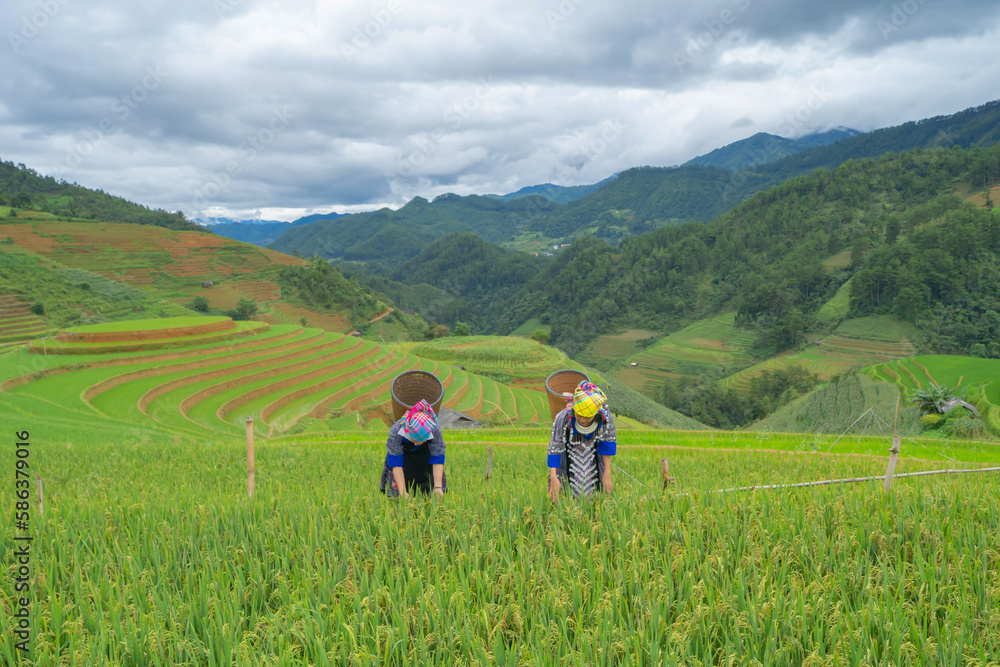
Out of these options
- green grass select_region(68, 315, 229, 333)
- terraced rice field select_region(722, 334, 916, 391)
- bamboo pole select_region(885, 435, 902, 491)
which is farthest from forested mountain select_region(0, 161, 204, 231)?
bamboo pole select_region(885, 435, 902, 491)

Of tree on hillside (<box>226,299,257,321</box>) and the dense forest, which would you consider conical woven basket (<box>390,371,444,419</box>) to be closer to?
tree on hillside (<box>226,299,257,321</box>)

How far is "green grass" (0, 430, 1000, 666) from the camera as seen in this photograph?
2254 millimetres

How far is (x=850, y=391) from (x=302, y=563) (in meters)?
31.1

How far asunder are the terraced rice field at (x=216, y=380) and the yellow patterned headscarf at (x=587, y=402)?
526 inches

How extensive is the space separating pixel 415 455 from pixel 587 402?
69.8 inches

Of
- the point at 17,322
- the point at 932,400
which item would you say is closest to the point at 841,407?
the point at 932,400

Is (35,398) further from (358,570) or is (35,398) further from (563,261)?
(563,261)

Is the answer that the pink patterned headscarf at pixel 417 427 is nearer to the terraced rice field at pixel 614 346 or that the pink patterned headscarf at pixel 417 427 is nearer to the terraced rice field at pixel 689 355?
the terraced rice field at pixel 689 355

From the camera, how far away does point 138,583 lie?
9.37 feet

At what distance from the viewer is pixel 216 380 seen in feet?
75.3

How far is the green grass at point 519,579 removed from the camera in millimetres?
2254

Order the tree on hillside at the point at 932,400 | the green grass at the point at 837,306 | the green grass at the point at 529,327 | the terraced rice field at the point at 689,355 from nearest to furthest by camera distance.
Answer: the tree on hillside at the point at 932,400
the terraced rice field at the point at 689,355
the green grass at the point at 837,306
the green grass at the point at 529,327

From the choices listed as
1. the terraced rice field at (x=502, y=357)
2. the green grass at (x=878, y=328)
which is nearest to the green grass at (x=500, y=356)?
the terraced rice field at (x=502, y=357)

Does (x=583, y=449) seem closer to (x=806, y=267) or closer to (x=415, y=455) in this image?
(x=415, y=455)
